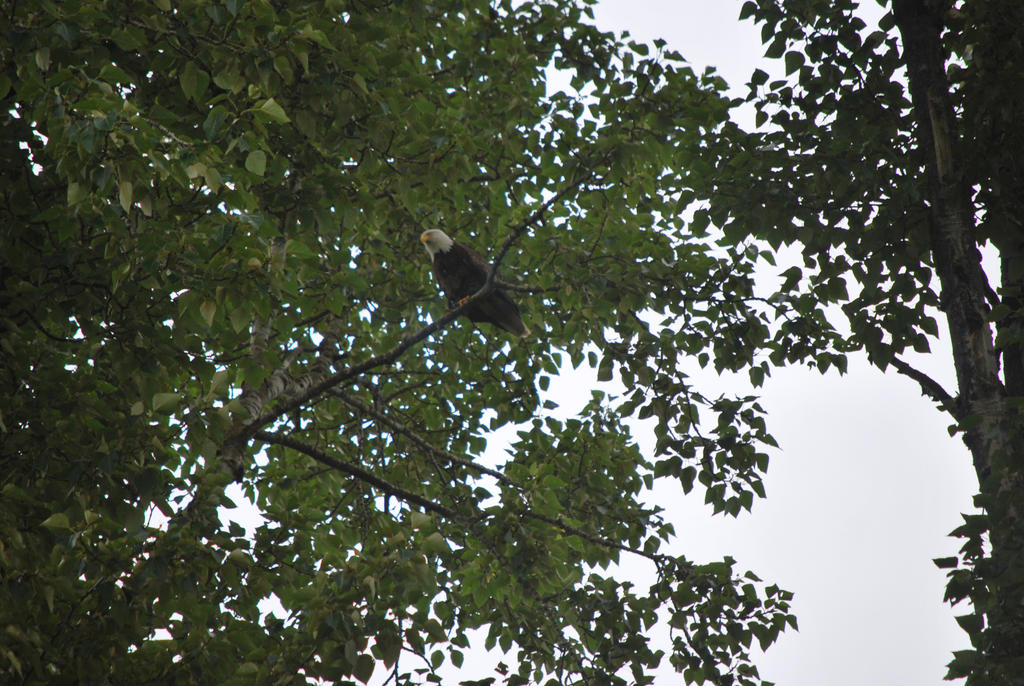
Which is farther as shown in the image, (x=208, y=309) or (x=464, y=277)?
(x=464, y=277)

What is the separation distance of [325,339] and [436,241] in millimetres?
1745

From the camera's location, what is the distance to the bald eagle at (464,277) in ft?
24.5

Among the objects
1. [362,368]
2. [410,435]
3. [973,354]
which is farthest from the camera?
[410,435]

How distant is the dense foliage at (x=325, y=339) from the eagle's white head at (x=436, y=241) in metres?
0.17

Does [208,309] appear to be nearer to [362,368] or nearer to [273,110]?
[273,110]

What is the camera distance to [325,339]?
6.49 m

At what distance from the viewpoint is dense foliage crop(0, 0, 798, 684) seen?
3.53 meters

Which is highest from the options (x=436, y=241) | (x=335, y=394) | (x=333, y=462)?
(x=436, y=241)

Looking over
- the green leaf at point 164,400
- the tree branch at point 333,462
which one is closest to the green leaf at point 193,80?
the green leaf at point 164,400

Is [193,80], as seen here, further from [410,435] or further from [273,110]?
[410,435]

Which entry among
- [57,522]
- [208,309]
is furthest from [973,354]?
[57,522]

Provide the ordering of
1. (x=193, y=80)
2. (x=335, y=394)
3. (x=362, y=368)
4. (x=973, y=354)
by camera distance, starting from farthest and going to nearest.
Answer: (x=335, y=394)
(x=362, y=368)
(x=973, y=354)
(x=193, y=80)

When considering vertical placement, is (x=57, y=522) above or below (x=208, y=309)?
below

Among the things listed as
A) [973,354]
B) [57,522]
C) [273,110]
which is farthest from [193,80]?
[973,354]
